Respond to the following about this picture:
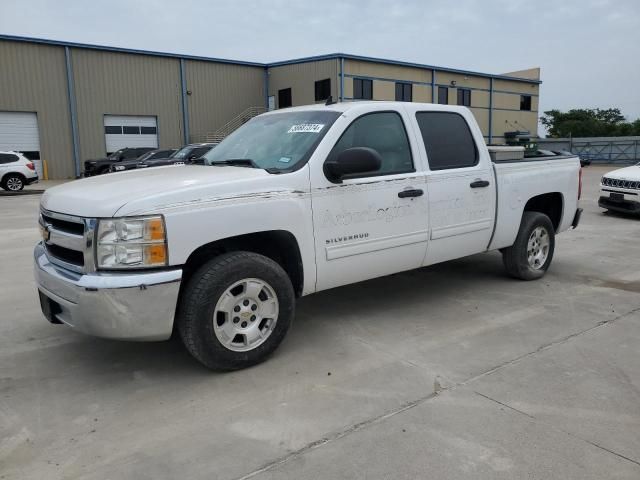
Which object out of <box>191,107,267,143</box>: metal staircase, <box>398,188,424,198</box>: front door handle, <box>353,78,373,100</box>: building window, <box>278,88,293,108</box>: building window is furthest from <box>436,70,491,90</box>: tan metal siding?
<box>398,188,424,198</box>: front door handle

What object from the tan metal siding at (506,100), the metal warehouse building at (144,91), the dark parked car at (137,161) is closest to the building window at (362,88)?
the metal warehouse building at (144,91)

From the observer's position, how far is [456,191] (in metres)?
5.10

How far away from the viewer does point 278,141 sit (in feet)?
14.9

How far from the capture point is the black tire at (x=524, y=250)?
6027 mm

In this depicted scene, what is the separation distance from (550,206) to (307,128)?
366 centimetres

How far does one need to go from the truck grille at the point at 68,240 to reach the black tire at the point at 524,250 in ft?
14.5

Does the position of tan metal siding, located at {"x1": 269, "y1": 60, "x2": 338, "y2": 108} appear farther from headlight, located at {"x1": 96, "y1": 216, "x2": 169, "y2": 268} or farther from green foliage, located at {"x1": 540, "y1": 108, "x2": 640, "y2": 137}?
green foliage, located at {"x1": 540, "y1": 108, "x2": 640, "y2": 137}

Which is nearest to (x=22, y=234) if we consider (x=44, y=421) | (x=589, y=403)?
(x=44, y=421)

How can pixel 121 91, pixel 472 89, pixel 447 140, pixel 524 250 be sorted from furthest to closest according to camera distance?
pixel 472 89, pixel 121 91, pixel 524 250, pixel 447 140

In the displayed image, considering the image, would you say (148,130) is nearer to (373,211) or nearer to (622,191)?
(622,191)

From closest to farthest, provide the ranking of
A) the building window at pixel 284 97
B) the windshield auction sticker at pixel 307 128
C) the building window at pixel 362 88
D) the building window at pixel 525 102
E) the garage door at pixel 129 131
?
1. the windshield auction sticker at pixel 307 128
2. the garage door at pixel 129 131
3. the building window at pixel 362 88
4. the building window at pixel 284 97
5. the building window at pixel 525 102

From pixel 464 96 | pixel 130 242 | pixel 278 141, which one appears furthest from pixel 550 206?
pixel 464 96

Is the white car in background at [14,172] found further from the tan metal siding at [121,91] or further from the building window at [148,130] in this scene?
the building window at [148,130]

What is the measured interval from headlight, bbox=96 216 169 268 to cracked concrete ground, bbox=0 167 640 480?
0.90 metres
